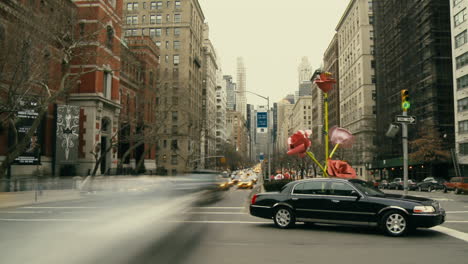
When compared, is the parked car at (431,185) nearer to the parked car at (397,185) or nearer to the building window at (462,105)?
the parked car at (397,185)

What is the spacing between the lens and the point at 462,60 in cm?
4875

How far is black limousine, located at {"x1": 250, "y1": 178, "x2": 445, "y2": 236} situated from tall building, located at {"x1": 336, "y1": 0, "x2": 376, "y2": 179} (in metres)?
58.9

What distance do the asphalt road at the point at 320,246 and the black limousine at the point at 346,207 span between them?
0.36m

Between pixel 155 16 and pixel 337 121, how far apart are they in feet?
174

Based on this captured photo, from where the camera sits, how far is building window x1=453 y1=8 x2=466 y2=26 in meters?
48.3

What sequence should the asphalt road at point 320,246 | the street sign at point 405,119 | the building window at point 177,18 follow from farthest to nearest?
1. the building window at point 177,18
2. the street sign at point 405,119
3. the asphalt road at point 320,246

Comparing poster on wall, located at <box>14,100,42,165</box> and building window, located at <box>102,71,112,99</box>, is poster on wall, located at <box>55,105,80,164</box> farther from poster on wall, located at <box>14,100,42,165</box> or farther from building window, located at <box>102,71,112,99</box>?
building window, located at <box>102,71,112,99</box>

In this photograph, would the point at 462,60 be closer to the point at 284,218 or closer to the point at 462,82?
the point at 462,82

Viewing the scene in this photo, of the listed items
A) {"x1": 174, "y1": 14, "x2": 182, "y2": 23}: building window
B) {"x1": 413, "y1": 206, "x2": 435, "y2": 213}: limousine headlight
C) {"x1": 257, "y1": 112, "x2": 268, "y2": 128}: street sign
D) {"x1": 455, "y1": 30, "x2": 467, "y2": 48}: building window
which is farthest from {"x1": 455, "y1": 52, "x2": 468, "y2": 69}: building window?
{"x1": 174, "y1": 14, "x2": 182, "y2": 23}: building window

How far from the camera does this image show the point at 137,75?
188 feet

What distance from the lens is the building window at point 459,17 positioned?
4832 centimetres

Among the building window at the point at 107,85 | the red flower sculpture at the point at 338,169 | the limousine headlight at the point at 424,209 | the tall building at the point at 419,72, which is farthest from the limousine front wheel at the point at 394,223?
the tall building at the point at 419,72

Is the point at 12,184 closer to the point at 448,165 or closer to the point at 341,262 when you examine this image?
the point at 341,262

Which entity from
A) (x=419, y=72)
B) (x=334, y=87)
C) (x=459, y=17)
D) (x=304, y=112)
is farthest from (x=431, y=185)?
(x=304, y=112)
